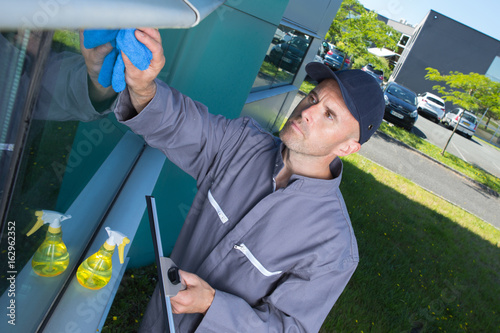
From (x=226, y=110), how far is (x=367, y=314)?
290 centimetres

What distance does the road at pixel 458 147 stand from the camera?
16.6m

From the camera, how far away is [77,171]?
1.46 m

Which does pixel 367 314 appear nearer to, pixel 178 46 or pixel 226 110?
pixel 226 110

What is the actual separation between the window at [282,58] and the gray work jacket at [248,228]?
3141mm

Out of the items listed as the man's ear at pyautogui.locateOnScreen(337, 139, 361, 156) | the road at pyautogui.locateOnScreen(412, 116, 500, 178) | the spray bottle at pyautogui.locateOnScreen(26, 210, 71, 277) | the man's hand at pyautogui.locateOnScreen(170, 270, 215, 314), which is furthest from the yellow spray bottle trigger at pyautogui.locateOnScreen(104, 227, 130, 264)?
the road at pyautogui.locateOnScreen(412, 116, 500, 178)

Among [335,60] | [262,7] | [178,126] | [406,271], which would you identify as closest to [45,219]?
[178,126]

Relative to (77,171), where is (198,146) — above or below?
above

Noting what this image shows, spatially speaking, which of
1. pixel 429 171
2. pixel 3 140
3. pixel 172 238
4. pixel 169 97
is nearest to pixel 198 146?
pixel 169 97

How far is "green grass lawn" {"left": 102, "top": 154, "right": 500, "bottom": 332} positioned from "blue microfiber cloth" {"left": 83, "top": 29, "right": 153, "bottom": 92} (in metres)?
2.17

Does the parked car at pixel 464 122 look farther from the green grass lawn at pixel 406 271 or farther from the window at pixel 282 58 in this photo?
the window at pixel 282 58

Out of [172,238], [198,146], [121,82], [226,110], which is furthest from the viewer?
[172,238]

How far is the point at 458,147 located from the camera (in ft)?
61.4

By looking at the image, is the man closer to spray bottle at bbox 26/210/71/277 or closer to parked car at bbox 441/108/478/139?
spray bottle at bbox 26/210/71/277

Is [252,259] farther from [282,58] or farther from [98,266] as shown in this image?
[282,58]
